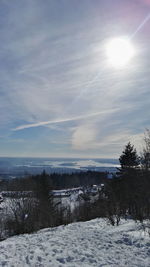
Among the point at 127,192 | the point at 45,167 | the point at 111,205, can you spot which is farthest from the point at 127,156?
the point at 45,167

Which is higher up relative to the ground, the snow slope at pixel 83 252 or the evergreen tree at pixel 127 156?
the evergreen tree at pixel 127 156

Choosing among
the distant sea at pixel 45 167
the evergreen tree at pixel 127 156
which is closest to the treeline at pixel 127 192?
the evergreen tree at pixel 127 156

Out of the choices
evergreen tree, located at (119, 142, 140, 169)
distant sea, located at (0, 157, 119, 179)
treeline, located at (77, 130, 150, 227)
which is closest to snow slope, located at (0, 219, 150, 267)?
treeline, located at (77, 130, 150, 227)

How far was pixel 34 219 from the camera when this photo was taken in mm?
18328

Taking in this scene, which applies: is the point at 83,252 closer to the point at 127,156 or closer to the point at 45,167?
the point at 127,156

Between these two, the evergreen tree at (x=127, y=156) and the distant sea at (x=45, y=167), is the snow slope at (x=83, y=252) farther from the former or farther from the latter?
the distant sea at (x=45, y=167)

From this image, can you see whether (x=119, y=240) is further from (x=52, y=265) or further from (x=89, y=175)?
(x=89, y=175)

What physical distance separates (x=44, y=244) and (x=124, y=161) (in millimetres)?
15806

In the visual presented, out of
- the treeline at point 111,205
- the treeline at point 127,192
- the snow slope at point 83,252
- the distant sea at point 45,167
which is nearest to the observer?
the snow slope at point 83,252

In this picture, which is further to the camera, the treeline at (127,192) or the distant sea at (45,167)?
the distant sea at (45,167)

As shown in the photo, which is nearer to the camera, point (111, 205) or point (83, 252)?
point (83, 252)

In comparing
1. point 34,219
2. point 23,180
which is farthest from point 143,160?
point 23,180

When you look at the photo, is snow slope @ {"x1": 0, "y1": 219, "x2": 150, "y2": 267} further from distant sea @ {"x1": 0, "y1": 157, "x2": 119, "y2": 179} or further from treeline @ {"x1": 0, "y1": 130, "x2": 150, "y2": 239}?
distant sea @ {"x1": 0, "y1": 157, "x2": 119, "y2": 179}

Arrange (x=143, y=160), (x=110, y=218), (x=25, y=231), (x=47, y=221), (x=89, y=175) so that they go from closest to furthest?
1. (x=143, y=160)
2. (x=110, y=218)
3. (x=25, y=231)
4. (x=47, y=221)
5. (x=89, y=175)
